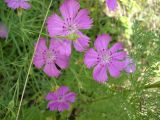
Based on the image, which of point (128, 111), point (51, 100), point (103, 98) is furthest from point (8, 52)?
point (128, 111)

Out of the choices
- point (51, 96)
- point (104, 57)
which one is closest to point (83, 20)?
point (104, 57)

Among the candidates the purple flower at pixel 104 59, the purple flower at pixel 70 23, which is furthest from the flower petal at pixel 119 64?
the purple flower at pixel 70 23

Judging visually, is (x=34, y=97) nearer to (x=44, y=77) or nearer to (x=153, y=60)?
(x=44, y=77)

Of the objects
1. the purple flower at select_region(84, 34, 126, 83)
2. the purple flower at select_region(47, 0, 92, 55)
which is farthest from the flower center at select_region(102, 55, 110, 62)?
the purple flower at select_region(47, 0, 92, 55)

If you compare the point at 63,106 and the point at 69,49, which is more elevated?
the point at 69,49

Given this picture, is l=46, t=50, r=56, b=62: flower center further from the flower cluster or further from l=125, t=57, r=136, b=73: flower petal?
l=125, t=57, r=136, b=73: flower petal

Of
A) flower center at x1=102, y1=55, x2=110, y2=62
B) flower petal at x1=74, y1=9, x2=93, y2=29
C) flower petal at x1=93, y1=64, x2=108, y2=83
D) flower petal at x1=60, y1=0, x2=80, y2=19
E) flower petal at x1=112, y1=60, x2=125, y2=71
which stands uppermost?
flower petal at x1=60, y1=0, x2=80, y2=19

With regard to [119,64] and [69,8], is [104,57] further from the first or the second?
[69,8]

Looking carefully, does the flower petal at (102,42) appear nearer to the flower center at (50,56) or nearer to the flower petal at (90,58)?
the flower petal at (90,58)
